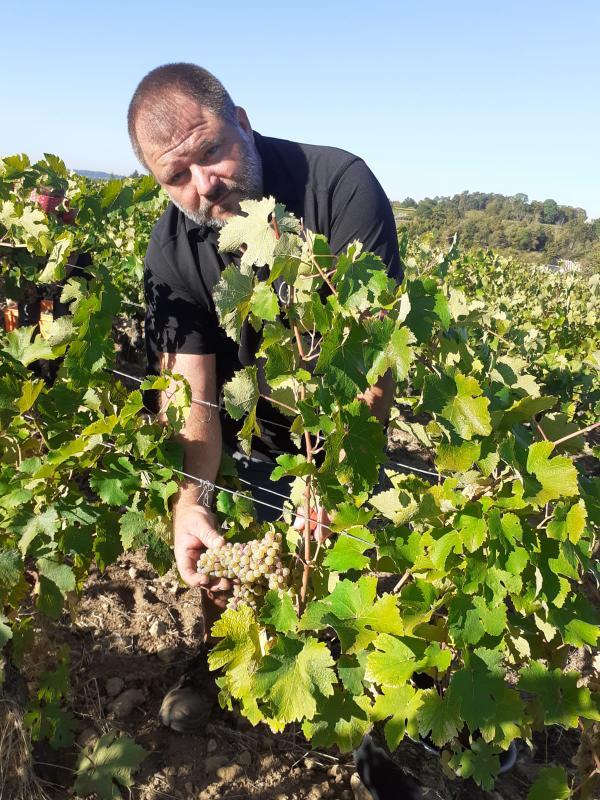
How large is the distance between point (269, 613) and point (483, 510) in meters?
0.61

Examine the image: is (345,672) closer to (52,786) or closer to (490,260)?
(52,786)

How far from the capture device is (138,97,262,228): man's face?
7.25ft

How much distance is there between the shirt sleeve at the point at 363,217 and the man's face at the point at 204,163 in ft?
1.08

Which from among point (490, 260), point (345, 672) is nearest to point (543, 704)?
point (345, 672)

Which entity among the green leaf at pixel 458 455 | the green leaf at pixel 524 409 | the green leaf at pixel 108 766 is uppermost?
the green leaf at pixel 524 409

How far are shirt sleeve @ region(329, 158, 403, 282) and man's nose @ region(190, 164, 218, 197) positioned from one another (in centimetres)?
48

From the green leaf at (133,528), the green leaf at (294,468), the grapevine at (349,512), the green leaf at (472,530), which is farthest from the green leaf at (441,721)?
the green leaf at (133,528)

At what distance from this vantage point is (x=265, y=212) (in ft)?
4.42

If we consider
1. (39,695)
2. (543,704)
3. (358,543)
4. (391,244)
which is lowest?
(39,695)

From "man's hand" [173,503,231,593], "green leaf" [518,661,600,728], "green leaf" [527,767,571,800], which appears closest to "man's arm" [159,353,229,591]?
A: "man's hand" [173,503,231,593]

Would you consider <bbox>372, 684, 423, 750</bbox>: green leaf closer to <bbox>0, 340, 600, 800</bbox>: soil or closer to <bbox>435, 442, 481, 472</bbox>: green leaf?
<bbox>0, 340, 600, 800</bbox>: soil

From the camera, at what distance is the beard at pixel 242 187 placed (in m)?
2.33

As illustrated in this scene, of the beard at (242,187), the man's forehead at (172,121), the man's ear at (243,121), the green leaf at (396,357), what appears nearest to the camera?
the green leaf at (396,357)

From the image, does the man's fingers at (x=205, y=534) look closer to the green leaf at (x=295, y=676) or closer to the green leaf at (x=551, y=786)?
the green leaf at (x=295, y=676)
